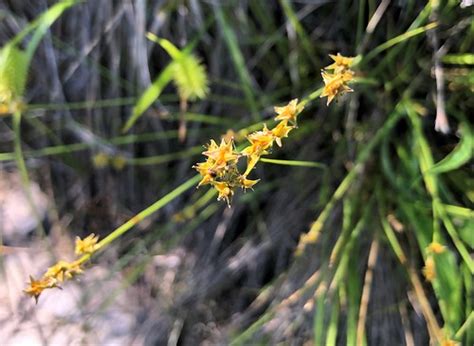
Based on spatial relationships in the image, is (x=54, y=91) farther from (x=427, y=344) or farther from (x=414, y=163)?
(x=427, y=344)

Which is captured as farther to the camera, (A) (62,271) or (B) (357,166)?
(B) (357,166)

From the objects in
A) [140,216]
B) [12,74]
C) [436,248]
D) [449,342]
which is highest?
[12,74]

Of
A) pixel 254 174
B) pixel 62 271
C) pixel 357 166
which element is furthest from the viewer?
pixel 254 174

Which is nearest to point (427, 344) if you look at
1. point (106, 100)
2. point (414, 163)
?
point (414, 163)

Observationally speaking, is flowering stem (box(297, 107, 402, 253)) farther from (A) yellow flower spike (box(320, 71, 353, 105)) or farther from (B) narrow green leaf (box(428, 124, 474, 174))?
(A) yellow flower spike (box(320, 71, 353, 105))

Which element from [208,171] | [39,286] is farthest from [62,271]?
[208,171]

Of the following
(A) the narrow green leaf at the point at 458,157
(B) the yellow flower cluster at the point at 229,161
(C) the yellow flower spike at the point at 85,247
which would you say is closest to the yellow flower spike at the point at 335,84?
(B) the yellow flower cluster at the point at 229,161

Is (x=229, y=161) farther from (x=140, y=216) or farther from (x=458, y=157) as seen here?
(x=458, y=157)

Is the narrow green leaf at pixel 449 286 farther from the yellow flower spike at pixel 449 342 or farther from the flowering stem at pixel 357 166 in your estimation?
the flowering stem at pixel 357 166
